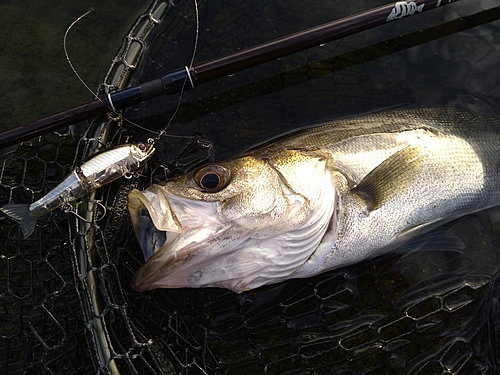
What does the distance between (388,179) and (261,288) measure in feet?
3.30

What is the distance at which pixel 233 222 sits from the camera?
6.59 feet

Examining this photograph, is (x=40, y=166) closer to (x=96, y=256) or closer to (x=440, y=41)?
(x=96, y=256)

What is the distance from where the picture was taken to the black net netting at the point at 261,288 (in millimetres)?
2420

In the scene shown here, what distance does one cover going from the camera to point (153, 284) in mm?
2018

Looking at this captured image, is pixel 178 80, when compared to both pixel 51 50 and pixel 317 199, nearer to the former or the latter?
pixel 317 199

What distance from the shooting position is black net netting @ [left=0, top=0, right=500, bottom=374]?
7.94ft

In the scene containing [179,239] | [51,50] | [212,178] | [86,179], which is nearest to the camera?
[179,239]

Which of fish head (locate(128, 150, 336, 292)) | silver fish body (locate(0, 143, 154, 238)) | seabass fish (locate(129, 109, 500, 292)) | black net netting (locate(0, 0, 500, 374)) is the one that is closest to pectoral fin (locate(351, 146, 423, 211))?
seabass fish (locate(129, 109, 500, 292))

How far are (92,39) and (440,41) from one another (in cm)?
267

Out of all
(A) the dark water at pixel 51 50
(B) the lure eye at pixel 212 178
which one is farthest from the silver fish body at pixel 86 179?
(A) the dark water at pixel 51 50

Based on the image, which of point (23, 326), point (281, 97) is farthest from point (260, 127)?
point (23, 326)

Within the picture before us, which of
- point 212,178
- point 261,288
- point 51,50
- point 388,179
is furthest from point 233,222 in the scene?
point 51,50

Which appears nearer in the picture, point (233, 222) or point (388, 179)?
point (233, 222)

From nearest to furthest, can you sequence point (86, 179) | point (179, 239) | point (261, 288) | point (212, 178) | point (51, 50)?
point (179, 239) < point (212, 178) < point (86, 179) < point (261, 288) < point (51, 50)
